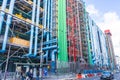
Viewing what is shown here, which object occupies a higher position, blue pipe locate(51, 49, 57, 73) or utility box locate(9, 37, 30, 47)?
utility box locate(9, 37, 30, 47)

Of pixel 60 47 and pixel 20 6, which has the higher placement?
pixel 20 6

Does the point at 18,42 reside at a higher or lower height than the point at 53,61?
higher

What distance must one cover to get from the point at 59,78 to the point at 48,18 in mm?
19287

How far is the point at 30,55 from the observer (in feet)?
122

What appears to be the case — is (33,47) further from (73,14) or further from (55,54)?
(73,14)

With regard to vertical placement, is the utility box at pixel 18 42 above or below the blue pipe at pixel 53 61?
above

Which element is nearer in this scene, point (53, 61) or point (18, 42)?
point (18, 42)

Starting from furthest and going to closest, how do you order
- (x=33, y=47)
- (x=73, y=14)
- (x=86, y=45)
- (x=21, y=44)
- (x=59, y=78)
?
(x=86, y=45)
(x=73, y=14)
(x=33, y=47)
(x=21, y=44)
(x=59, y=78)

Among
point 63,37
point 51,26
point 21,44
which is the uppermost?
point 51,26

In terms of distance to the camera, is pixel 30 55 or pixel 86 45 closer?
pixel 30 55

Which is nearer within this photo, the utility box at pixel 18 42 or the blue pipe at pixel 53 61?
the utility box at pixel 18 42

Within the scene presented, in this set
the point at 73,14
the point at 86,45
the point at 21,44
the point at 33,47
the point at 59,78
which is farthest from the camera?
the point at 86,45

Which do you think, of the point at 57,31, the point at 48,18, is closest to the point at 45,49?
the point at 57,31

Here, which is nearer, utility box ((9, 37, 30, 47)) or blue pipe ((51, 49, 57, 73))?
utility box ((9, 37, 30, 47))
